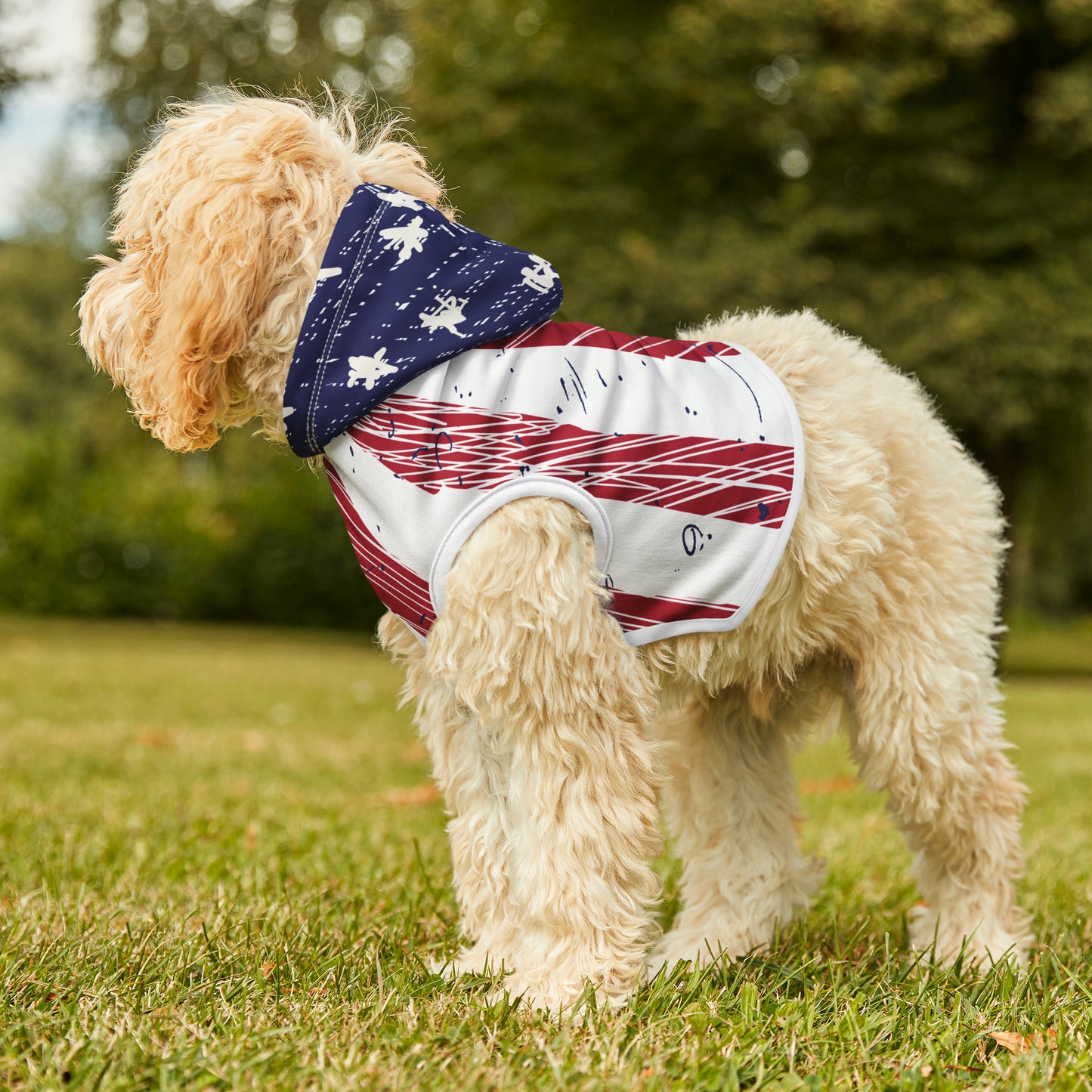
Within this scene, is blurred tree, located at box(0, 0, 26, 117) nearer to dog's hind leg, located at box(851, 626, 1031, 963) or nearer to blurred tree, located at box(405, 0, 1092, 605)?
blurred tree, located at box(405, 0, 1092, 605)

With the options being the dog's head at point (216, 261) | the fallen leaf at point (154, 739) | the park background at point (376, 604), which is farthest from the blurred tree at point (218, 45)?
the dog's head at point (216, 261)

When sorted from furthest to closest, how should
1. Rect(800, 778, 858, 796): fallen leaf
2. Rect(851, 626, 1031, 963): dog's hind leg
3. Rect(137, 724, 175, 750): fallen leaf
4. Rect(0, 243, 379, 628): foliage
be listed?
1. Rect(0, 243, 379, 628): foliage
2. Rect(137, 724, 175, 750): fallen leaf
3. Rect(800, 778, 858, 796): fallen leaf
4. Rect(851, 626, 1031, 963): dog's hind leg

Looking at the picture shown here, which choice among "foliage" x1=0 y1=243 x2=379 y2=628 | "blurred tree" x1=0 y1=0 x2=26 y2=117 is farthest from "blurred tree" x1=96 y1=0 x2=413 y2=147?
"blurred tree" x1=0 y1=0 x2=26 y2=117

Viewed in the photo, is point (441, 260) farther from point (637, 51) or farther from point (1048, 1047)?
point (637, 51)

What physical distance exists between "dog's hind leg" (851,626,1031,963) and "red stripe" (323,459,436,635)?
3.90ft

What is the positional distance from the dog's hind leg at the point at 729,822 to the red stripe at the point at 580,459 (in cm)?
84

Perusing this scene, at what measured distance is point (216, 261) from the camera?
8.21ft

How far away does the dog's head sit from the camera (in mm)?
2525

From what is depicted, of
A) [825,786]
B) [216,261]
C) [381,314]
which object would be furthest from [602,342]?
[825,786]

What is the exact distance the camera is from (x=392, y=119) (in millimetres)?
3029

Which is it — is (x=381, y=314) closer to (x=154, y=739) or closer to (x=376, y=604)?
(x=154, y=739)

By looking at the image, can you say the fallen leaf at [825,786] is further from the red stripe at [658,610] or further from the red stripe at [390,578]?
the red stripe at [390,578]

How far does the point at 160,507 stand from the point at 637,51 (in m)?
12.1

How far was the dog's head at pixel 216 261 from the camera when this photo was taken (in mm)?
2525
